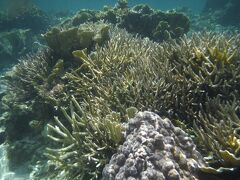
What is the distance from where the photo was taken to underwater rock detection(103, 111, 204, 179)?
116 inches

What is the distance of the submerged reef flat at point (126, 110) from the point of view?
3178 millimetres

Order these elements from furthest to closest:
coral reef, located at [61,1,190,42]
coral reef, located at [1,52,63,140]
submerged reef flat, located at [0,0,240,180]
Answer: coral reef, located at [61,1,190,42] < coral reef, located at [1,52,63,140] < submerged reef flat, located at [0,0,240,180]

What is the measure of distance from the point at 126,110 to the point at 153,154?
3.57 ft

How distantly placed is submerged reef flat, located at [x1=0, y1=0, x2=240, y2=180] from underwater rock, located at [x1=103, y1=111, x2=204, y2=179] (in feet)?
0.03

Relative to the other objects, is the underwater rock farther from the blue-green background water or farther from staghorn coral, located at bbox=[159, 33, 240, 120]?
the blue-green background water

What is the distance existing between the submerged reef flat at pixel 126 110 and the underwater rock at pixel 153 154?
10mm

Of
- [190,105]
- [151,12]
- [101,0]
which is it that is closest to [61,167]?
[190,105]

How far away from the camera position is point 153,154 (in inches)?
121

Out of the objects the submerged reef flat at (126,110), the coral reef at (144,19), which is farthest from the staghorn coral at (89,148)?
the coral reef at (144,19)

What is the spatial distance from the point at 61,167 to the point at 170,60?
8.53 feet

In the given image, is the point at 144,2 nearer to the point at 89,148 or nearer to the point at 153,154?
the point at 89,148

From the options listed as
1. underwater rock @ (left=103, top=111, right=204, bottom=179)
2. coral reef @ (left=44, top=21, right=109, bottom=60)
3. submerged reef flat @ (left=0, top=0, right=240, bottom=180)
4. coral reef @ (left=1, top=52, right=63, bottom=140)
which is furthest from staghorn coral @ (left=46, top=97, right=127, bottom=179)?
coral reef @ (left=44, top=21, right=109, bottom=60)

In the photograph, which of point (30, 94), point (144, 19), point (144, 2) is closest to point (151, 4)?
point (144, 2)

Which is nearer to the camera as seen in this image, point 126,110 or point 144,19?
point 126,110
